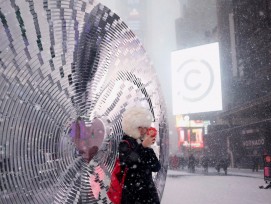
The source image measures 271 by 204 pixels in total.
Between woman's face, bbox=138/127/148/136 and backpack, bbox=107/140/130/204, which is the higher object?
woman's face, bbox=138/127/148/136

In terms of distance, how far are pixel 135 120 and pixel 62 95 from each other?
1.87 ft

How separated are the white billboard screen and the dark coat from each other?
17.1 metres

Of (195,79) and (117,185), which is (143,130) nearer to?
(117,185)

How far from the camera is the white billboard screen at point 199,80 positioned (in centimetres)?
1988

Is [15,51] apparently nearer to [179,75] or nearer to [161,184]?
[161,184]

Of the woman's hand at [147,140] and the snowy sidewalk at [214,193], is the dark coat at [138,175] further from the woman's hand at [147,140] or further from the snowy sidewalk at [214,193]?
the snowy sidewalk at [214,193]

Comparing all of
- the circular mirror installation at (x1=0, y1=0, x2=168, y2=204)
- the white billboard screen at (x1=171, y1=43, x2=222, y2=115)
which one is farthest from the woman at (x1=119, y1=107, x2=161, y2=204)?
the white billboard screen at (x1=171, y1=43, x2=222, y2=115)

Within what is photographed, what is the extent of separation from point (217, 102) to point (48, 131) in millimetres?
17905

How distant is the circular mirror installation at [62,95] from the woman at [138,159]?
319mm

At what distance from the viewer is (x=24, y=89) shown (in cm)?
254

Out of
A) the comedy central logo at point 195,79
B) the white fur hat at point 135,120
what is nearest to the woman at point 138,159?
the white fur hat at point 135,120

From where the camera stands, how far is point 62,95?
2.79m

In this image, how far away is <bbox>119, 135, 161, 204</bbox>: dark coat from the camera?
273 centimetres

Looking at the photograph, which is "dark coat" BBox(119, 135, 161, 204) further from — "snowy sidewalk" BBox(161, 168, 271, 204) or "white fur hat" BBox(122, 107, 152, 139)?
"snowy sidewalk" BBox(161, 168, 271, 204)
